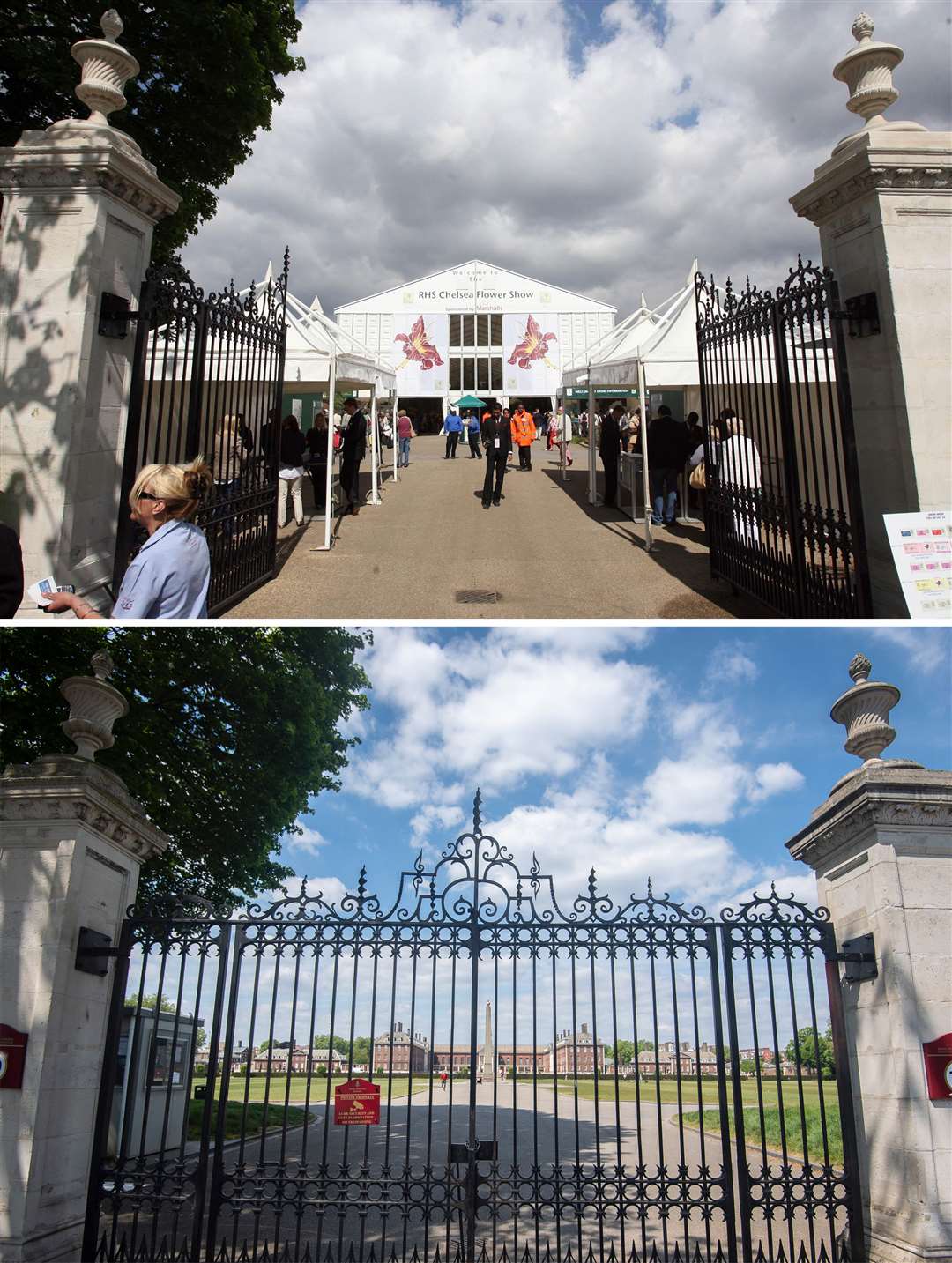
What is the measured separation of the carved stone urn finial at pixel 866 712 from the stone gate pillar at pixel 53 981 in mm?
5195

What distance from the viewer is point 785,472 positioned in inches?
372

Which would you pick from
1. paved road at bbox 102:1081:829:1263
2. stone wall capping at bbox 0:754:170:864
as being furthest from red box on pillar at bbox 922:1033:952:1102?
stone wall capping at bbox 0:754:170:864

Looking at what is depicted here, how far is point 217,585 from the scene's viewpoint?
31.8 feet

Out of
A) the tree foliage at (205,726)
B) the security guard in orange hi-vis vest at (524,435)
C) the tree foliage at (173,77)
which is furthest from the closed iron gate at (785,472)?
the security guard in orange hi-vis vest at (524,435)

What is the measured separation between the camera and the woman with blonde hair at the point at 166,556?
15.4 feet

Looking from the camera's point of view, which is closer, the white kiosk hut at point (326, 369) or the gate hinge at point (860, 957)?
the gate hinge at point (860, 957)

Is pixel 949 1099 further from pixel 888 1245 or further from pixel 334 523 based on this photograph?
pixel 334 523

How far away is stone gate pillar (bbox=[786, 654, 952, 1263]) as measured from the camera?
5.36 metres

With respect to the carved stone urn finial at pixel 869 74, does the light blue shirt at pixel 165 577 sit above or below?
below

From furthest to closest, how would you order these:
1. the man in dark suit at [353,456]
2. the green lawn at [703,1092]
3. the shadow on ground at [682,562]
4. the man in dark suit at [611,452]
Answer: the man in dark suit at [611,452] < the man in dark suit at [353,456] < the green lawn at [703,1092] < the shadow on ground at [682,562]

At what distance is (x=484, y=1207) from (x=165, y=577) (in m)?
7.67

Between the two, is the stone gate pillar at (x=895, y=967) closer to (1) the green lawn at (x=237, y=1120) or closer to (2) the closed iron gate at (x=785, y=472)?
(2) the closed iron gate at (x=785, y=472)

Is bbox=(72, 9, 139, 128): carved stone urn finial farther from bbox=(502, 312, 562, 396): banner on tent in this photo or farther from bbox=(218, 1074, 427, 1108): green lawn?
bbox=(502, 312, 562, 396): banner on tent

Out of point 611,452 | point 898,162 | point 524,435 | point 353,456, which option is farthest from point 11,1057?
point 524,435
